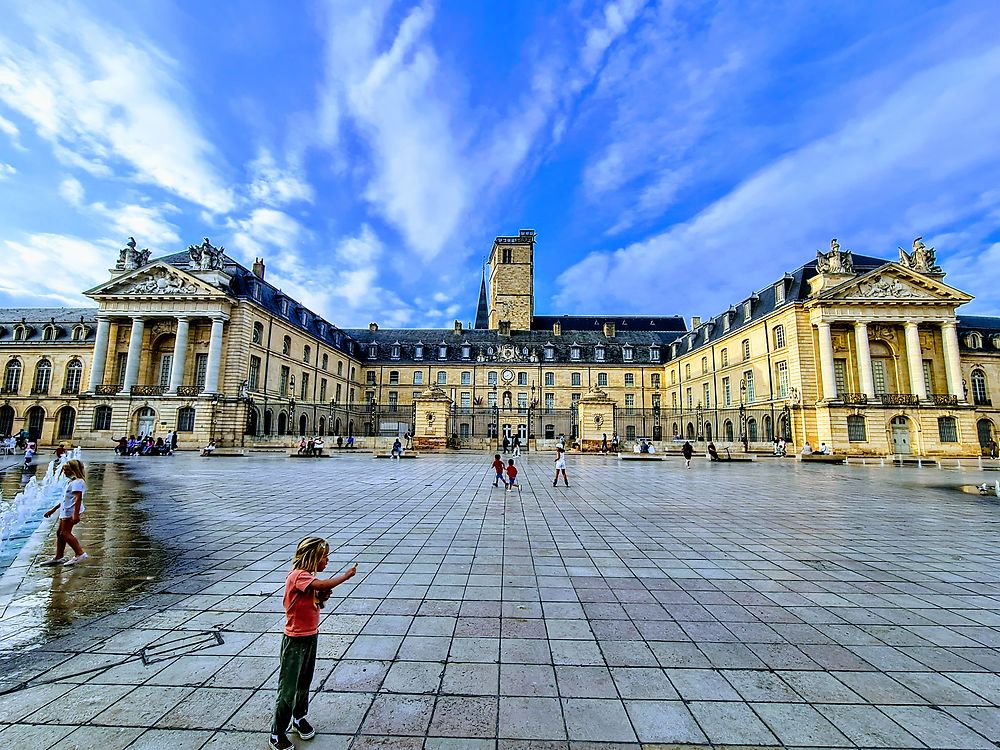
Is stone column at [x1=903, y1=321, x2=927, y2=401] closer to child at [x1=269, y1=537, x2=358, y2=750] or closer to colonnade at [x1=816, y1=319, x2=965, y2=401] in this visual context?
colonnade at [x1=816, y1=319, x2=965, y2=401]

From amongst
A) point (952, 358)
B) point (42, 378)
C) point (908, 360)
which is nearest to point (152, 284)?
point (42, 378)

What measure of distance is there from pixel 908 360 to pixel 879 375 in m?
2.15

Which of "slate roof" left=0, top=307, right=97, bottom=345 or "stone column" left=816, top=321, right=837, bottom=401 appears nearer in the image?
"stone column" left=816, top=321, right=837, bottom=401

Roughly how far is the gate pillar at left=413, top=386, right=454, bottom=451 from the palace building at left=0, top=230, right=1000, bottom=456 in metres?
0.10

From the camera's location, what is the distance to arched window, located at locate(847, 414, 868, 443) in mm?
34656

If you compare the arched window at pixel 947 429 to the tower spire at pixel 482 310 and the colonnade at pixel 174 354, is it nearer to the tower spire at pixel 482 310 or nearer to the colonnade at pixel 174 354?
the colonnade at pixel 174 354

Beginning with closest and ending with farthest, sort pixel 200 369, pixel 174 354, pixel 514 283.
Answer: pixel 174 354, pixel 200 369, pixel 514 283

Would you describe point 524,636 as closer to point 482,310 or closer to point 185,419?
point 185,419

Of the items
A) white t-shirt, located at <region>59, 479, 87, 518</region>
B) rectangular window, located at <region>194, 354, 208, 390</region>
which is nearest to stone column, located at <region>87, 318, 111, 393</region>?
rectangular window, located at <region>194, 354, 208, 390</region>

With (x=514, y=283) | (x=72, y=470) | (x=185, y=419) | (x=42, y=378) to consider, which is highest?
(x=514, y=283)

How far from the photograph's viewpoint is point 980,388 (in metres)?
44.8

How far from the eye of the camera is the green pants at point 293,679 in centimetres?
260

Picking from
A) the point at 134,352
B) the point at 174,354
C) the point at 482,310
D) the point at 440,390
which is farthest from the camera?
the point at 482,310

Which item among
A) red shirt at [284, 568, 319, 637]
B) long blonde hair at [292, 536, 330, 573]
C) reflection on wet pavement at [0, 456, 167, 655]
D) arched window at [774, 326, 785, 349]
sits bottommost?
reflection on wet pavement at [0, 456, 167, 655]
